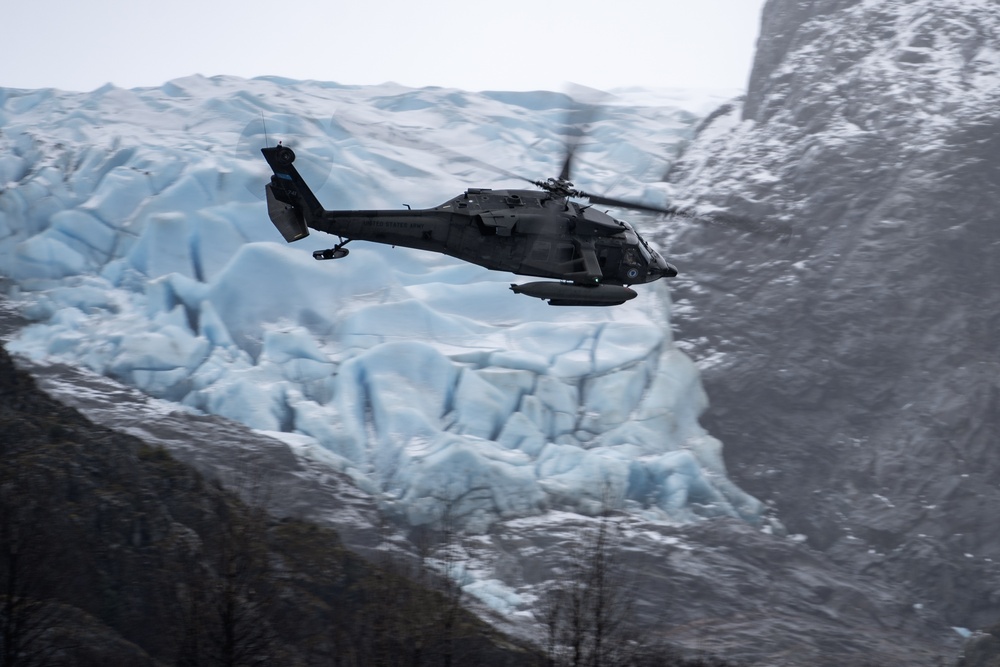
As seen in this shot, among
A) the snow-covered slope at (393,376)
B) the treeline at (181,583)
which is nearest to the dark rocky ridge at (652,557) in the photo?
the snow-covered slope at (393,376)

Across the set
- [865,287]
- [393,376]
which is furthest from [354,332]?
[865,287]

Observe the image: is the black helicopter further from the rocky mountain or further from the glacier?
the glacier

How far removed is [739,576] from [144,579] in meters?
42.4

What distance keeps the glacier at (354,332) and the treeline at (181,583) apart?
18030mm

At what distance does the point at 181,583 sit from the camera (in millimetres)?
27141

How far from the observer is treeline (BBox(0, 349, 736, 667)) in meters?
18.2

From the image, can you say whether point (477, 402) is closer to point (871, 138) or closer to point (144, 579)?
point (144, 579)

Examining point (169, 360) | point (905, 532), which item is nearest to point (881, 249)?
point (905, 532)

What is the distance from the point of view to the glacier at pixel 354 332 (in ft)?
177

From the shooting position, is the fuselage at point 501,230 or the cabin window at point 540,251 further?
the cabin window at point 540,251

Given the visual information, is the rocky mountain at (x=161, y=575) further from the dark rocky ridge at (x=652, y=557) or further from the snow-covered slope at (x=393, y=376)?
the dark rocky ridge at (x=652, y=557)

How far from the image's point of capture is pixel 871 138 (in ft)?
297

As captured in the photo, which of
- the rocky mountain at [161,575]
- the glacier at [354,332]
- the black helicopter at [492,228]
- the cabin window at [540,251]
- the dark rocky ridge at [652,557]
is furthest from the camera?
the dark rocky ridge at [652,557]

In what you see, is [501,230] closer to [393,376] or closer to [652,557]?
[393,376]
